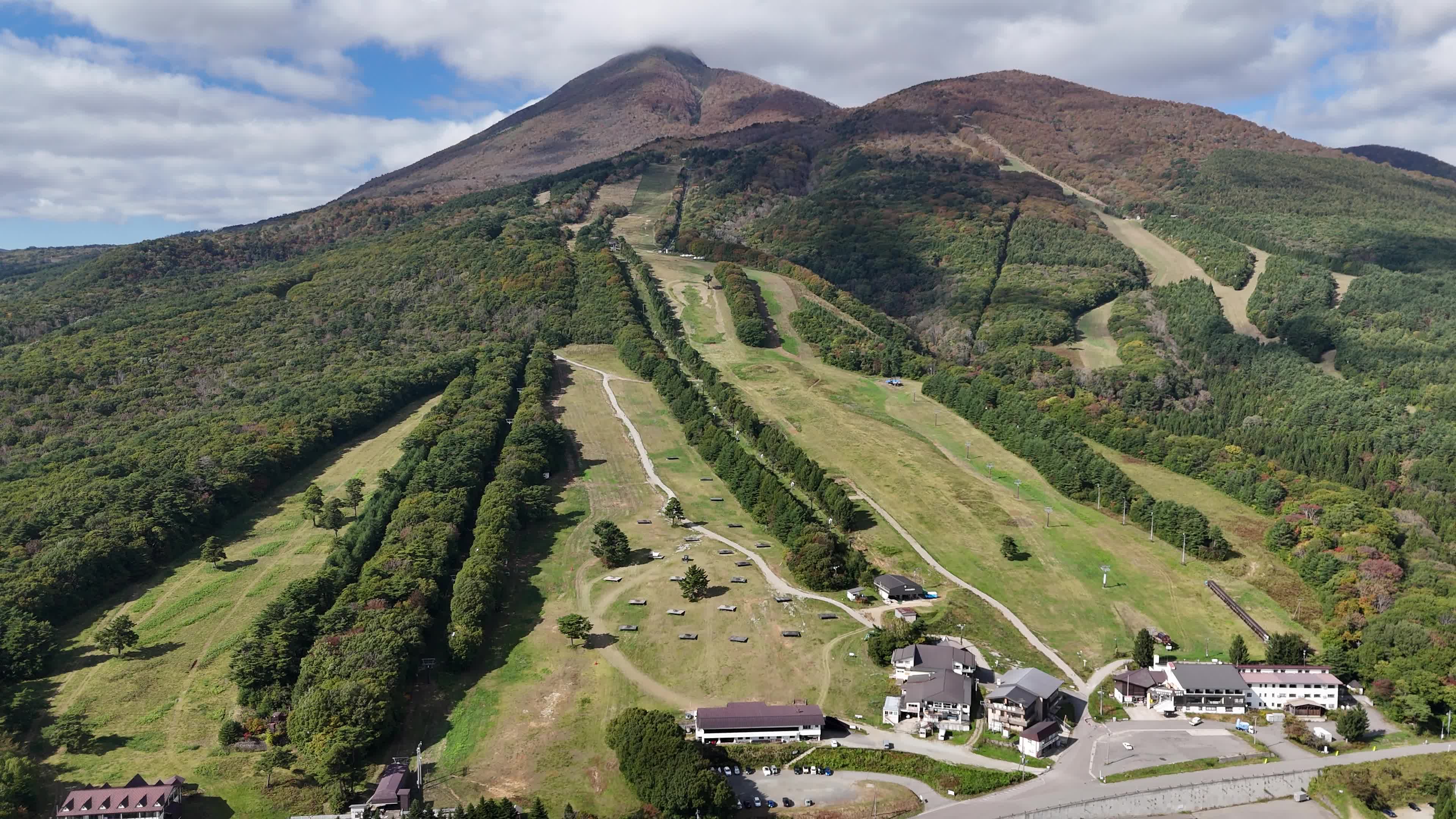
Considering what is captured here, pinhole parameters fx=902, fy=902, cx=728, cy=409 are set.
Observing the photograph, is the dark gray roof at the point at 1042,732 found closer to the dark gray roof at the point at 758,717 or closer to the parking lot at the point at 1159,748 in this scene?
the parking lot at the point at 1159,748

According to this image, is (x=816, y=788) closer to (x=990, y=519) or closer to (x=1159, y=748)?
(x=1159, y=748)

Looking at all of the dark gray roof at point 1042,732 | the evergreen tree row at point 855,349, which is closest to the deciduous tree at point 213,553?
the dark gray roof at point 1042,732

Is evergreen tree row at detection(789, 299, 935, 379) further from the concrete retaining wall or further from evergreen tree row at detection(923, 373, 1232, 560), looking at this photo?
the concrete retaining wall

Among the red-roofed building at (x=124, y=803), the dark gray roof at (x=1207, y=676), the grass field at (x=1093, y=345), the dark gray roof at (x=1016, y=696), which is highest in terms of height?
the grass field at (x=1093, y=345)

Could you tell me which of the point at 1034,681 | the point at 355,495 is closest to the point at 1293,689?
the point at 1034,681

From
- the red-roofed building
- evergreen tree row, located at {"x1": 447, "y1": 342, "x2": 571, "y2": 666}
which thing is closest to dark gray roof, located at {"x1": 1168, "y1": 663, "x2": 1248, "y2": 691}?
evergreen tree row, located at {"x1": 447, "y1": 342, "x2": 571, "y2": 666}

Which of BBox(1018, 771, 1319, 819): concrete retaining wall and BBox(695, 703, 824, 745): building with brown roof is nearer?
BBox(1018, 771, 1319, 819): concrete retaining wall
